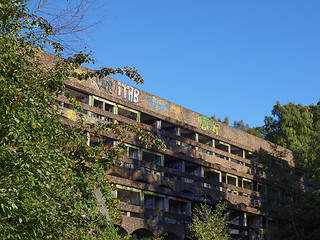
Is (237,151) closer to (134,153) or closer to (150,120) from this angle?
(150,120)

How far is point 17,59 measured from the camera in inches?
454

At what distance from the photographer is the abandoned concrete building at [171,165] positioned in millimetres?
47875

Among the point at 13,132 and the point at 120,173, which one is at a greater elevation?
the point at 120,173

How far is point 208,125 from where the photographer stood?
62.3 meters

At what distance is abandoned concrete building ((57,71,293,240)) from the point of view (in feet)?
157

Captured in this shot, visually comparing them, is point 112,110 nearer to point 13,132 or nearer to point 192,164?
point 192,164

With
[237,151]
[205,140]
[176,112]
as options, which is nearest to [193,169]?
[205,140]

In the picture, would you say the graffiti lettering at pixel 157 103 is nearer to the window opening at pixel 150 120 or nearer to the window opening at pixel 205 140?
the window opening at pixel 150 120

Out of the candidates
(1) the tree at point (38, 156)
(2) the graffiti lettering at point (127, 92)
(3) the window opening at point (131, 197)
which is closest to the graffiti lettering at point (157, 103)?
(2) the graffiti lettering at point (127, 92)

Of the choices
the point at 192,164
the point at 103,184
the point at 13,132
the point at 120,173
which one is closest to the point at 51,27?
the point at 13,132

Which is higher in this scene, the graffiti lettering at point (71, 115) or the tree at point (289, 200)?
the graffiti lettering at point (71, 115)

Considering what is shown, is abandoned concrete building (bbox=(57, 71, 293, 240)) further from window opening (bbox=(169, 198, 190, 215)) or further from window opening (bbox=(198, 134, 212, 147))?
window opening (bbox=(169, 198, 190, 215))

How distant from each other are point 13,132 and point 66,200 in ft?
6.67

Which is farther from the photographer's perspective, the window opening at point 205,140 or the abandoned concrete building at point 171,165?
the window opening at point 205,140
